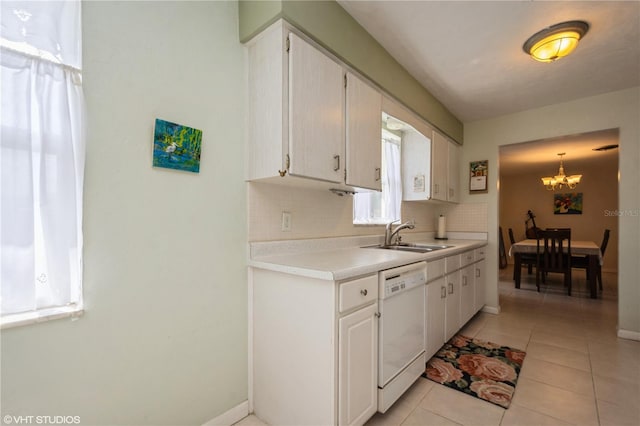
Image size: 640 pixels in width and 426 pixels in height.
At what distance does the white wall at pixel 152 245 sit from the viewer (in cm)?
106

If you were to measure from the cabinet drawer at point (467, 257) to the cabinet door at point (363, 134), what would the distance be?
128 centimetres

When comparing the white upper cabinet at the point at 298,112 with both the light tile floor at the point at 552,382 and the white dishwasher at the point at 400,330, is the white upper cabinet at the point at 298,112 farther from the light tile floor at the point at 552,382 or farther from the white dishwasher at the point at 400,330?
the light tile floor at the point at 552,382

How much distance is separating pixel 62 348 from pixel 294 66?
154 centimetres

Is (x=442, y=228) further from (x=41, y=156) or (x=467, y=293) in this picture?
(x=41, y=156)

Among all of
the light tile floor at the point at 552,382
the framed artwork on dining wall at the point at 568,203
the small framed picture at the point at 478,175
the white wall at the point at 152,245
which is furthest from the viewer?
the framed artwork on dining wall at the point at 568,203

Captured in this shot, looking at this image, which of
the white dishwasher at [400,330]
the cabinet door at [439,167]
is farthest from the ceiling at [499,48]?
the white dishwasher at [400,330]

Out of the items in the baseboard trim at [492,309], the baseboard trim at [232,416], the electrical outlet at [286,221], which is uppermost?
the electrical outlet at [286,221]

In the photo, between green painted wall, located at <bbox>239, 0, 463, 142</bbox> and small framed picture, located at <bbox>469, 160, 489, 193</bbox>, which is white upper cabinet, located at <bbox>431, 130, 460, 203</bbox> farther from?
green painted wall, located at <bbox>239, 0, 463, 142</bbox>

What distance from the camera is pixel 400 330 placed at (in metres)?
1.63

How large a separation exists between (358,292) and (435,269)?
3.37 feet

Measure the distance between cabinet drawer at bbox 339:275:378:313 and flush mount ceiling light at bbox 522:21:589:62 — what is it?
198cm

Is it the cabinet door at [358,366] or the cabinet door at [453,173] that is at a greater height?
the cabinet door at [453,173]

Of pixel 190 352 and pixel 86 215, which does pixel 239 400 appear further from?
pixel 86 215

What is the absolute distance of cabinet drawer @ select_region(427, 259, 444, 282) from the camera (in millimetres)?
2020
